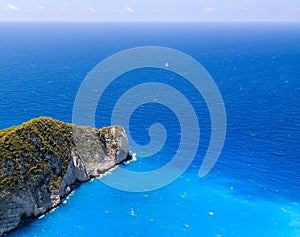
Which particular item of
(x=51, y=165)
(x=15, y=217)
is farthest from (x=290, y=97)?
(x=15, y=217)

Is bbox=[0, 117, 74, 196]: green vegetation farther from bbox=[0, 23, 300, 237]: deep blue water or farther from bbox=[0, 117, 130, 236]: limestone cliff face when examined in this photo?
bbox=[0, 23, 300, 237]: deep blue water

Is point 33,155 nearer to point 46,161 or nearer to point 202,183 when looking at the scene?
point 46,161

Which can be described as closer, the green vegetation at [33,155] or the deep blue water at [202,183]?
the deep blue water at [202,183]

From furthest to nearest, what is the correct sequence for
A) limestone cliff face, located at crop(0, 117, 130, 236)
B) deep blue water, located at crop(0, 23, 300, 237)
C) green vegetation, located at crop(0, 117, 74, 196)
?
green vegetation, located at crop(0, 117, 74, 196)
deep blue water, located at crop(0, 23, 300, 237)
limestone cliff face, located at crop(0, 117, 130, 236)

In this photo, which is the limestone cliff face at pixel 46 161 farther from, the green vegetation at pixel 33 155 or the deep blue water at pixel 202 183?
the deep blue water at pixel 202 183

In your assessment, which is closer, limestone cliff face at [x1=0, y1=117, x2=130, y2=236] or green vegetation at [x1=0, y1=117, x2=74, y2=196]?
limestone cliff face at [x1=0, y1=117, x2=130, y2=236]

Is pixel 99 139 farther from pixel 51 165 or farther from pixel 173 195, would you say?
pixel 173 195

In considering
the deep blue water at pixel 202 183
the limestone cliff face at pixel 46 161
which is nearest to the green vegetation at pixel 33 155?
the limestone cliff face at pixel 46 161

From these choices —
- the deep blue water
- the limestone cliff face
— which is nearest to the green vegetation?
the limestone cliff face
